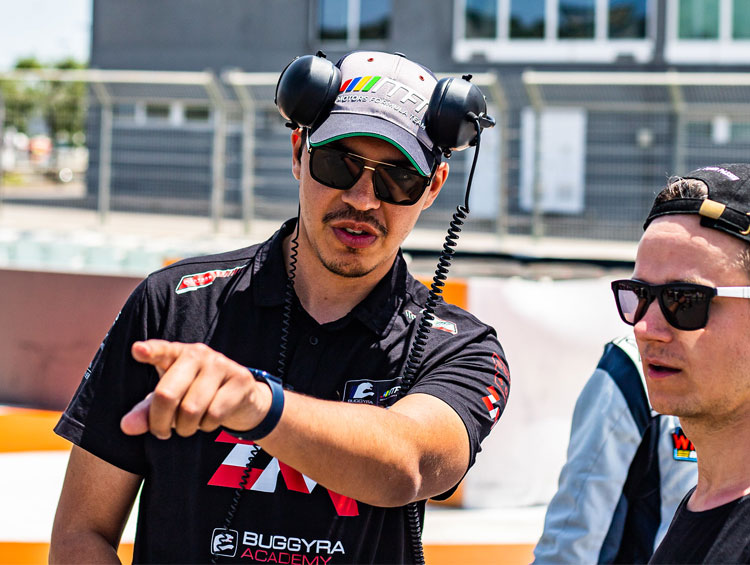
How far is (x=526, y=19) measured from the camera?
21.7 metres

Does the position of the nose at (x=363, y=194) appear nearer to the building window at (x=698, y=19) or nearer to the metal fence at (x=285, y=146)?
the metal fence at (x=285, y=146)

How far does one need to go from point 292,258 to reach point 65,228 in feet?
38.5

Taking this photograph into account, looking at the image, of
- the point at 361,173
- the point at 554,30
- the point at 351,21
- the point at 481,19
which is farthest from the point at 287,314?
the point at 351,21

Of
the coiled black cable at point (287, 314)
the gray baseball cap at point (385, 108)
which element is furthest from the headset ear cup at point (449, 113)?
the coiled black cable at point (287, 314)

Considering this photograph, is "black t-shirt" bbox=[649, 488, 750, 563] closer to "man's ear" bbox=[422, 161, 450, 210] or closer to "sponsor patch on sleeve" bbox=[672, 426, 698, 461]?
"sponsor patch on sleeve" bbox=[672, 426, 698, 461]

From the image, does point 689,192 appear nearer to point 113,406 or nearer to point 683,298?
point 683,298

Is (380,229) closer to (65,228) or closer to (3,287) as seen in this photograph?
(3,287)

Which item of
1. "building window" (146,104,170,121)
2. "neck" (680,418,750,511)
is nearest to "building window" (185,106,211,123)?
"building window" (146,104,170,121)

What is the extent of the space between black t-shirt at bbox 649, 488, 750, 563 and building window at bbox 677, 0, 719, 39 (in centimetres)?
2099

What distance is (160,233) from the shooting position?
1234 centimetres

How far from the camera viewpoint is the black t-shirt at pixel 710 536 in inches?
62.1

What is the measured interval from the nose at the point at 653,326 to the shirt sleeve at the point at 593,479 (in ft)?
2.34

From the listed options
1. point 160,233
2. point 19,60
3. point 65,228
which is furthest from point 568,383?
point 19,60

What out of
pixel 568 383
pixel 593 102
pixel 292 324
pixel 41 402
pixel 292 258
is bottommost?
pixel 41 402
